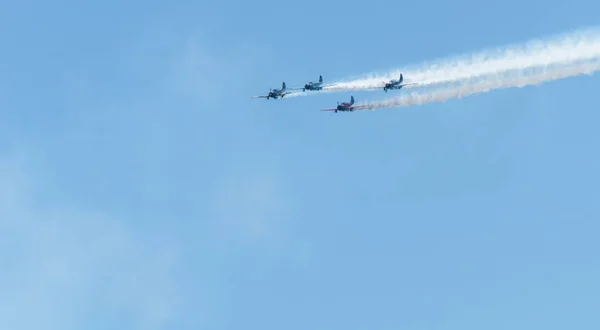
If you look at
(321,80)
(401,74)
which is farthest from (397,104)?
(321,80)

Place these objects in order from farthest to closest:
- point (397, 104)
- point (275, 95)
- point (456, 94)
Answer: point (275, 95) → point (397, 104) → point (456, 94)

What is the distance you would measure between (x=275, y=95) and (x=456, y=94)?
39.5 metres

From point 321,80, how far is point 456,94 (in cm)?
3030

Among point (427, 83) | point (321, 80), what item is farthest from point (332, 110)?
point (427, 83)

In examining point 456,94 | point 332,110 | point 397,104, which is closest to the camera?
point 456,94

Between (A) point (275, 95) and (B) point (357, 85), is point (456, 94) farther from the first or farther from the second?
(A) point (275, 95)

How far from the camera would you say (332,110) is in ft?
507

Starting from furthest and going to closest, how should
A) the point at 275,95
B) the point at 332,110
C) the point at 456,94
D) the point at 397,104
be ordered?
the point at 275,95
the point at 332,110
the point at 397,104
the point at 456,94

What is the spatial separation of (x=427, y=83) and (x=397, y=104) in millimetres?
6715

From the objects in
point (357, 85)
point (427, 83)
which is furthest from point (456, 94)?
point (357, 85)

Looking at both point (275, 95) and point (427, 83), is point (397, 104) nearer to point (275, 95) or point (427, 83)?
point (427, 83)

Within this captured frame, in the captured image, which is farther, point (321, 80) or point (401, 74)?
point (321, 80)

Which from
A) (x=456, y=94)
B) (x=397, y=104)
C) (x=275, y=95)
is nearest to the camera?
(x=456, y=94)

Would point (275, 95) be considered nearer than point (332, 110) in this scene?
No
